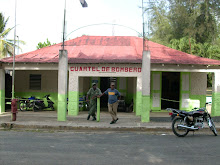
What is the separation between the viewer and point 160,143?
23.9ft

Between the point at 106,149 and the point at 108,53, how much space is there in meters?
8.33

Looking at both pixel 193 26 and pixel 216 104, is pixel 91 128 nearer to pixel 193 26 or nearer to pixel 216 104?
pixel 216 104

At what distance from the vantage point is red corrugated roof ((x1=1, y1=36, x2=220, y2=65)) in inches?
506

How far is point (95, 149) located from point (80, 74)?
6.93 meters

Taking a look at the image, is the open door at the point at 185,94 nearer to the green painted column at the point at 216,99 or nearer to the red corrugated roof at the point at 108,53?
the red corrugated roof at the point at 108,53

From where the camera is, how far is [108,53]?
46.4 ft

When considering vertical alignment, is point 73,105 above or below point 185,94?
below

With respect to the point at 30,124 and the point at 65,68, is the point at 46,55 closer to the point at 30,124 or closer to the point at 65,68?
the point at 65,68

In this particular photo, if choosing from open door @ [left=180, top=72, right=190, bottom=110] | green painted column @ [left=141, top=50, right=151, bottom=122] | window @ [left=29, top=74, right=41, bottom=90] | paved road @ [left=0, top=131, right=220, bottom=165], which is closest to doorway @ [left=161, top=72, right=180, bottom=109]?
open door @ [left=180, top=72, right=190, bottom=110]

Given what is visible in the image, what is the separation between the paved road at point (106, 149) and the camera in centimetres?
546

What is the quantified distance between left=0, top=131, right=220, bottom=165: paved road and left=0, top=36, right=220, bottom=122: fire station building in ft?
15.5

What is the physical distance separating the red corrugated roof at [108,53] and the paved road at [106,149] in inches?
207

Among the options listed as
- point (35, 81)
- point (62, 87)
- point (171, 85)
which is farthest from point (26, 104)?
point (171, 85)

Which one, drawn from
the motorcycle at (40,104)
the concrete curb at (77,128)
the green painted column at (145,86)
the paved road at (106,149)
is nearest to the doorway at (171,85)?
the green painted column at (145,86)
